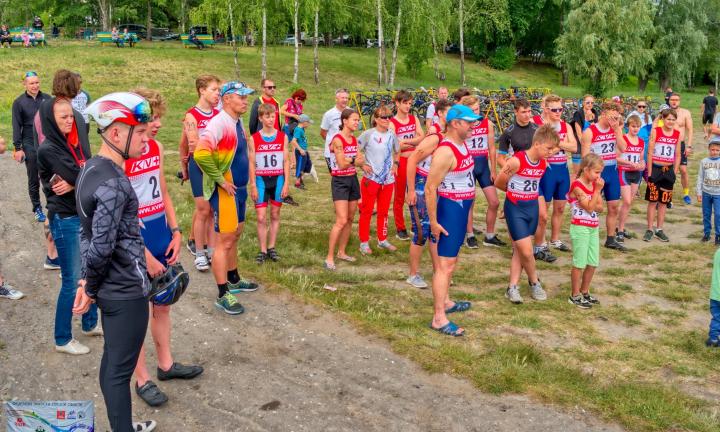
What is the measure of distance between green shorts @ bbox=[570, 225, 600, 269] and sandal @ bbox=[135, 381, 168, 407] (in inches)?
181

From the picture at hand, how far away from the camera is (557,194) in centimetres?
865

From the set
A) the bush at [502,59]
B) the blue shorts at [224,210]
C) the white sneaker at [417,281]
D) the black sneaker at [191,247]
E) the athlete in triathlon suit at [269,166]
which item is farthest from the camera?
the bush at [502,59]

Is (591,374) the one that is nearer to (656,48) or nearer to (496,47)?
(656,48)

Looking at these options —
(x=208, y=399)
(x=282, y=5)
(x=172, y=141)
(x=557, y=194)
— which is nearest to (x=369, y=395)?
(x=208, y=399)

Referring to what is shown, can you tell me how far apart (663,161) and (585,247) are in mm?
3954

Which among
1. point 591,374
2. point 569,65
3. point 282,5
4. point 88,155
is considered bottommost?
point 591,374

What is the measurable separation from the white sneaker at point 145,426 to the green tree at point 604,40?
37308mm

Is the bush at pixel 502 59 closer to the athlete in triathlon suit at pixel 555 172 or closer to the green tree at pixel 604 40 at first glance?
the green tree at pixel 604 40

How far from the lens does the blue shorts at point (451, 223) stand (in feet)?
19.3

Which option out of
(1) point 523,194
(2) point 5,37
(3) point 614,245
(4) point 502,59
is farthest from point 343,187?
(4) point 502,59

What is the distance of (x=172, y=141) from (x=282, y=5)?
60.1ft

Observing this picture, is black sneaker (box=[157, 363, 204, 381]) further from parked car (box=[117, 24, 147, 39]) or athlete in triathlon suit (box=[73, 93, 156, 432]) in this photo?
parked car (box=[117, 24, 147, 39])

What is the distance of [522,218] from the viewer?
6789 millimetres

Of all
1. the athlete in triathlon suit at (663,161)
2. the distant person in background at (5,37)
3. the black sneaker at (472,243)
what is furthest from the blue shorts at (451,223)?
the distant person in background at (5,37)
